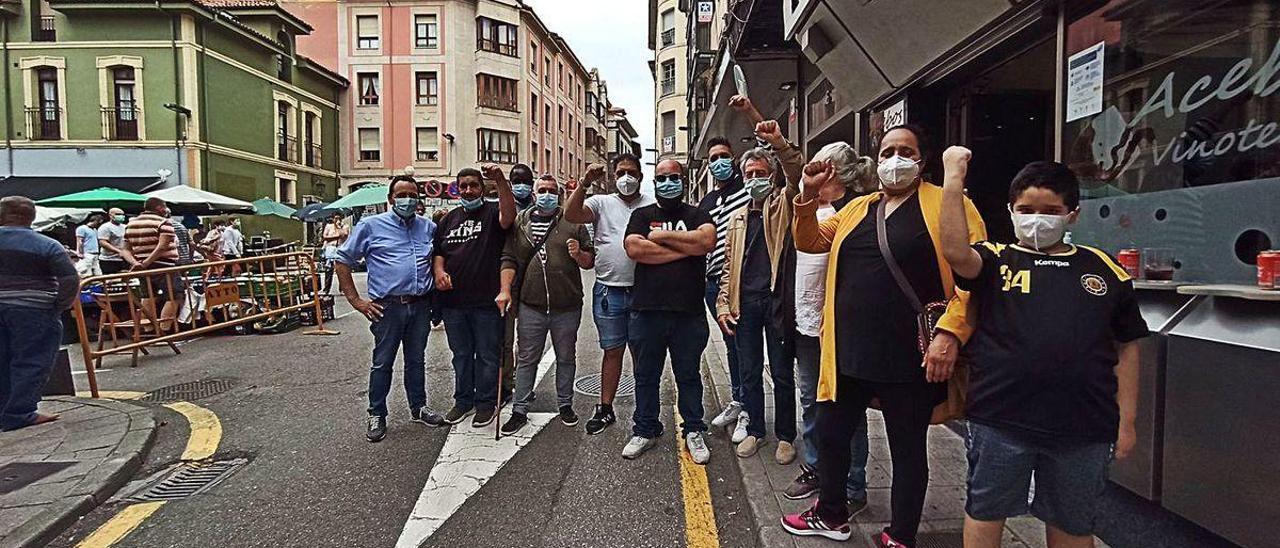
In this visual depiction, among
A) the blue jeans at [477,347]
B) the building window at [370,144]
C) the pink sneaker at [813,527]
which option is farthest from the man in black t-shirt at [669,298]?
the building window at [370,144]

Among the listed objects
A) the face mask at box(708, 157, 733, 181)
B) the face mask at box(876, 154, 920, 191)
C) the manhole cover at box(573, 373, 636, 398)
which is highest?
the face mask at box(708, 157, 733, 181)

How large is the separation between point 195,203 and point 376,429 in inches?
470

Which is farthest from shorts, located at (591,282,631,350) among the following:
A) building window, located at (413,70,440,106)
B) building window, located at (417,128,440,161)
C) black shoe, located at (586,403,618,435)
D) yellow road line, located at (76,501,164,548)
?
building window, located at (413,70,440,106)

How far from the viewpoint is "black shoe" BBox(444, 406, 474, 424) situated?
530 cm

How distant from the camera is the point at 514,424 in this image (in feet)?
16.6

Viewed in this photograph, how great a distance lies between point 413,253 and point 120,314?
636 cm

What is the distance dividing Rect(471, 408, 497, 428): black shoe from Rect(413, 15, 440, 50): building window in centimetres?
3775

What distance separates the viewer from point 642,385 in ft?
14.9

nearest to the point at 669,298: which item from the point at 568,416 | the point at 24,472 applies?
the point at 568,416

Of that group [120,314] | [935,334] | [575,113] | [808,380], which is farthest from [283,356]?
[575,113]

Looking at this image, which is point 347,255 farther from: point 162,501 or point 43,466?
point 43,466

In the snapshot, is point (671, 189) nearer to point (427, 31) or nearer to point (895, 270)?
point (895, 270)

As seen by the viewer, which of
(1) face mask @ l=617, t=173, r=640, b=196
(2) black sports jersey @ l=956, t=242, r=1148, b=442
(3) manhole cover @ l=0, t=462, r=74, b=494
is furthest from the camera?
(1) face mask @ l=617, t=173, r=640, b=196

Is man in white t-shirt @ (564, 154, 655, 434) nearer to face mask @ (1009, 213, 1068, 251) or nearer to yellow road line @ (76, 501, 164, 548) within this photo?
face mask @ (1009, 213, 1068, 251)
